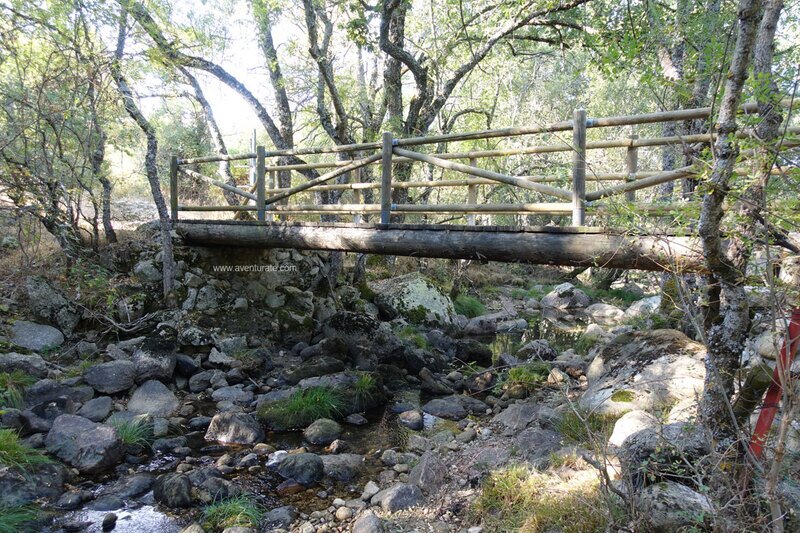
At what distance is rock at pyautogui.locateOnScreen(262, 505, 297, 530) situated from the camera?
3895 mm

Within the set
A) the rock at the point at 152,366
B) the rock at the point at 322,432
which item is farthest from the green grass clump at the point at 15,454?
the rock at the point at 322,432

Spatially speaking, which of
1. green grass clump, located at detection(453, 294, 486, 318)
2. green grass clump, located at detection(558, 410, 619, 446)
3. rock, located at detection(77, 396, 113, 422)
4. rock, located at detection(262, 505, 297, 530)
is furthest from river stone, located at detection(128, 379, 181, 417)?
green grass clump, located at detection(453, 294, 486, 318)

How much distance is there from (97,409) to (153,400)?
0.61m

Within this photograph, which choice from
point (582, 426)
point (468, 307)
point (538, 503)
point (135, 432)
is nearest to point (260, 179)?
point (135, 432)

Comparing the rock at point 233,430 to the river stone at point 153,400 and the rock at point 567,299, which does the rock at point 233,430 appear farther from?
the rock at point 567,299

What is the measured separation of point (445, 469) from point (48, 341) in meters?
5.66

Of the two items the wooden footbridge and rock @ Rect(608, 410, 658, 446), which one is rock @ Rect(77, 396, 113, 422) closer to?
the wooden footbridge

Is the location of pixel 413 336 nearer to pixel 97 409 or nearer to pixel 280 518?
pixel 97 409

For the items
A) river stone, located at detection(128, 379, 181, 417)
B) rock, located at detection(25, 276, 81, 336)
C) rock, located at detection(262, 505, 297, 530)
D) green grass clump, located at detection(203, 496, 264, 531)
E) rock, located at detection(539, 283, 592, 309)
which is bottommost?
rock, located at detection(539, 283, 592, 309)

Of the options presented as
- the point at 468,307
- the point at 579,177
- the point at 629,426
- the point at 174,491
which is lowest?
the point at 468,307

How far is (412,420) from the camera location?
5.93m

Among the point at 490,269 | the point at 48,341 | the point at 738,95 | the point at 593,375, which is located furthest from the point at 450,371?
the point at 490,269

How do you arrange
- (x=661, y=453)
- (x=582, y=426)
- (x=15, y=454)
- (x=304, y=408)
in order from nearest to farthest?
(x=661, y=453) < (x=15, y=454) < (x=582, y=426) < (x=304, y=408)

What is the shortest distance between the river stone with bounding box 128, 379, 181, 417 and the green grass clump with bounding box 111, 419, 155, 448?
1.55 feet
